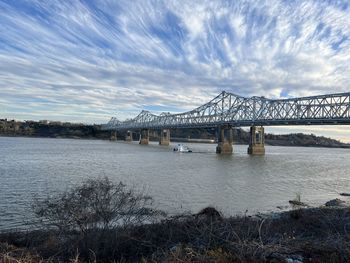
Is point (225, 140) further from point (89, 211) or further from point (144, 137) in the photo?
point (89, 211)

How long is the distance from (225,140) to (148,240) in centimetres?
8801

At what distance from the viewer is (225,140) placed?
310ft

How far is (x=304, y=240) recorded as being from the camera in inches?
274

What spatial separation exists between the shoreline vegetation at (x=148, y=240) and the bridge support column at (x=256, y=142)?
79354 millimetres

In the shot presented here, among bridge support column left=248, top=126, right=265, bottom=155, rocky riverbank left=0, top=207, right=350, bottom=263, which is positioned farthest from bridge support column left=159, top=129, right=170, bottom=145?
rocky riverbank left=0, top=207, right=350, bottom=263

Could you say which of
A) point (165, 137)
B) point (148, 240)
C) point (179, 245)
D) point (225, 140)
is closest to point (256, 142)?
point (225, 140)

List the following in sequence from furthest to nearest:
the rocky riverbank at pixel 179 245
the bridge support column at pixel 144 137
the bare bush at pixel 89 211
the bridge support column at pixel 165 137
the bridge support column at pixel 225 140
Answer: the bridge support column at pixel 144 137, the bridge support column at pixel 165 137, the bridge support column at pixel 225 140, the bare bush at pixel 89 211, the rocky riverbank at pixel 179 245

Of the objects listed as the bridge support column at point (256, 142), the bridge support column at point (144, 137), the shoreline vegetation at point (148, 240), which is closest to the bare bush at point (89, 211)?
the shoreline vegetation at point (148, 240)

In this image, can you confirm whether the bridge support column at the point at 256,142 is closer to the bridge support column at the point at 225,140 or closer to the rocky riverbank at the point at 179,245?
the bridge support column at the point at 225,140

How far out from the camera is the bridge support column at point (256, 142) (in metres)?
88.6

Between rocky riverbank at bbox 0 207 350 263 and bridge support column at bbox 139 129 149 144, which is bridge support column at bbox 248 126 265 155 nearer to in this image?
bridge support column at bbox 139 129 149 144

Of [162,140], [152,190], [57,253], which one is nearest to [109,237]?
[57,253]

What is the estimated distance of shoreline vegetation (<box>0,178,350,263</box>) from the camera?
19.2 ft

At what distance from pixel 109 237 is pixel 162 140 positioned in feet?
466
